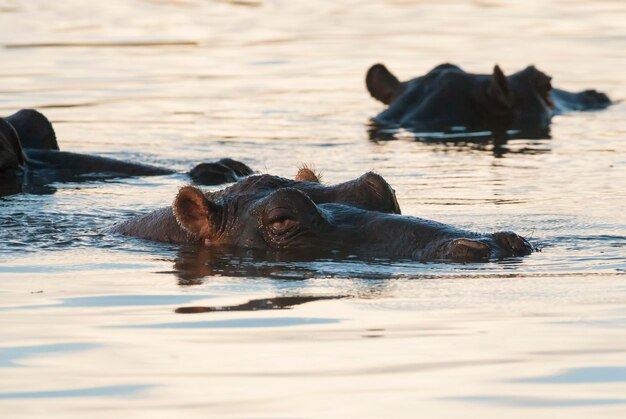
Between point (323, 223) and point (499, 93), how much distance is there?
28.4 ft

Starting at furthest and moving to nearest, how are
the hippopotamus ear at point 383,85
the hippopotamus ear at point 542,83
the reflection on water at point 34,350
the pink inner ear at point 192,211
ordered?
1. the hippopotamus ear at point 383,85
2. the hippopotamus ear at point 542,83
3. the pink inner ear at point 192,211
4. the reflection on water at point 34,350

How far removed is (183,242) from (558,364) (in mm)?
3819

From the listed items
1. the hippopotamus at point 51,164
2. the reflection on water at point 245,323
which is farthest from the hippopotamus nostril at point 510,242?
the hippopotamus at point 51,164

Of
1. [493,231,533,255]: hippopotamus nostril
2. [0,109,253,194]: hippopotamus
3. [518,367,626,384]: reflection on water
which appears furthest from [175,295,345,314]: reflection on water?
[0,109,253,194]: hippopotamus

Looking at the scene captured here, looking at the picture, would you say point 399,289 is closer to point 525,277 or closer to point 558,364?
point 525,277

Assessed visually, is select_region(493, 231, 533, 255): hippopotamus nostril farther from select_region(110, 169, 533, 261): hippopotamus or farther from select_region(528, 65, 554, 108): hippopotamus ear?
select_region(528, 65, 554, 108): hippopotamus ear

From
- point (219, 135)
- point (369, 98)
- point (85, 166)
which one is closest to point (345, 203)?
point (85, 166)

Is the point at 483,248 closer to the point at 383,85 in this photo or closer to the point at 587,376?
the point at 587,376

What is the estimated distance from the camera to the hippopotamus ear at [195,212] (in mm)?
9266

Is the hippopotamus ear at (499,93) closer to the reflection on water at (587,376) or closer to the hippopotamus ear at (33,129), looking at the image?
the hippopotamus ear at (33,129)

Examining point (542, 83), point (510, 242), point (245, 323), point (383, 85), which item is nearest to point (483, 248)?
point (510, 242)

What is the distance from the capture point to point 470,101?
57.9 feet

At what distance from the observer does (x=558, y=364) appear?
21.3ft

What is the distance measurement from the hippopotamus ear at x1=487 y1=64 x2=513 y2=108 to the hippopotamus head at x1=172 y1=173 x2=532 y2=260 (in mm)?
8160
